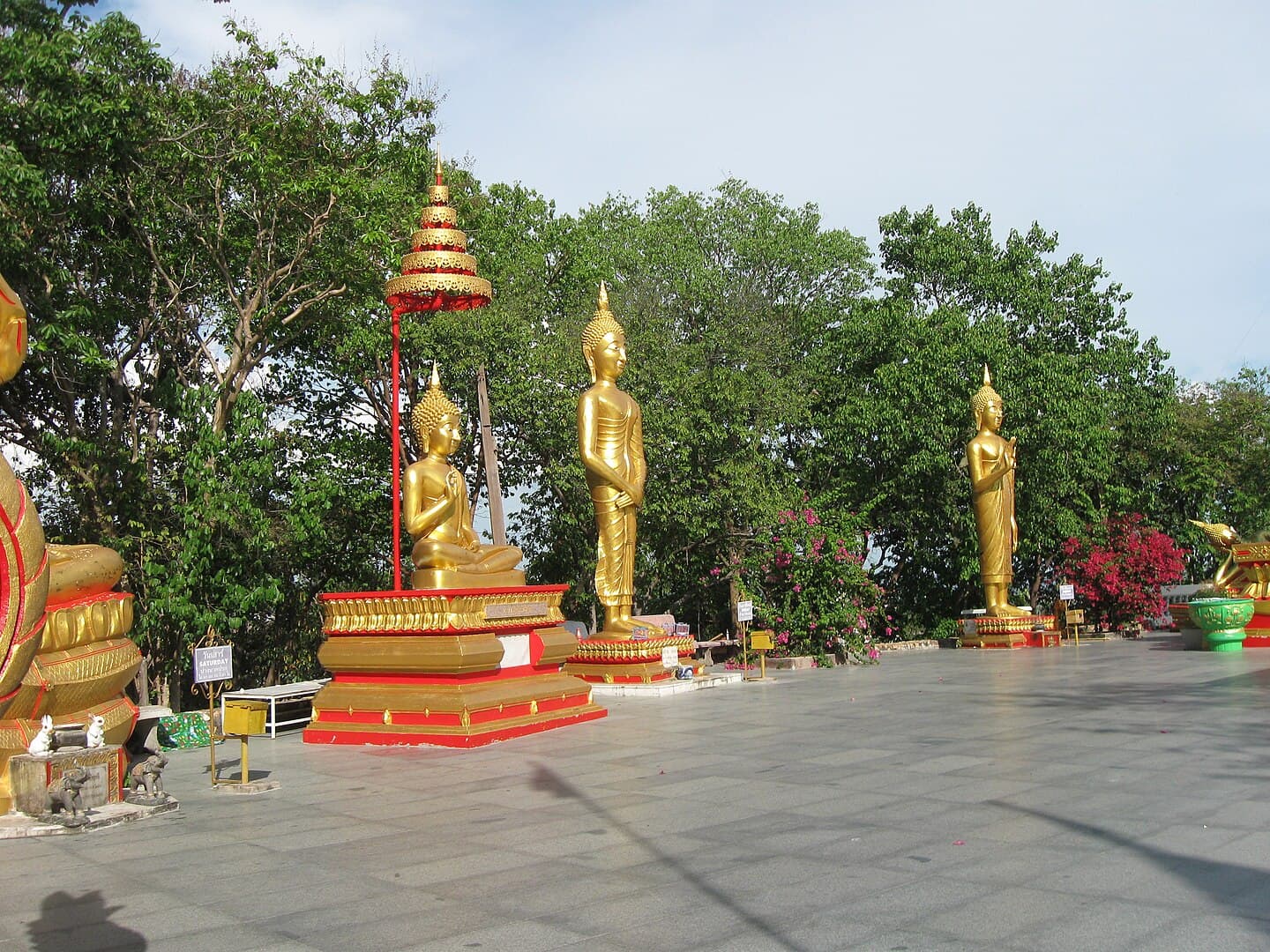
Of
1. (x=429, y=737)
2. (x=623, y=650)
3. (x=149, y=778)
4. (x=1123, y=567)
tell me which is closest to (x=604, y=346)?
(x=623, y=650)

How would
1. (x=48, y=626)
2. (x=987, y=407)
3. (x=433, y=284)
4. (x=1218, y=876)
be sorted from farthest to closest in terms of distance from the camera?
1. (x=987, y=407)
2. (x=433, y=284)
3. (x=48, y=626)
4. (x=1218, y=876)

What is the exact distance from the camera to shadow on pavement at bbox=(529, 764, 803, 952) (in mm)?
4262

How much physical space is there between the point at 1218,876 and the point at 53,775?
6.33 m

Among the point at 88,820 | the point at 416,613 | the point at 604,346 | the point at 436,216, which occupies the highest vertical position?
the point at 436,216

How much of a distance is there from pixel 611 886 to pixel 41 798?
3906 millimetres

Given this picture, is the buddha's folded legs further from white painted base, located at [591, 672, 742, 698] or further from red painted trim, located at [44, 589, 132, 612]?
red painted trim, located at [44, 589, 132, 612]

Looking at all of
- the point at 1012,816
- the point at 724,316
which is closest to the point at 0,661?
the point at 1012,816

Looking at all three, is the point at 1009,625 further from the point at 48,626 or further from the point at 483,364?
the point at 48,626

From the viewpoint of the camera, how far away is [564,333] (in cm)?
1914

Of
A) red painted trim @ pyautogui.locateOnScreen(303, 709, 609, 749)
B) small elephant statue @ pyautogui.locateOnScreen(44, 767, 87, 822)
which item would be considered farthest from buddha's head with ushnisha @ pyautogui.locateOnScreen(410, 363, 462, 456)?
small elephant statue @ pyautogui.locateOnScreen(44, 767, 87, 822)

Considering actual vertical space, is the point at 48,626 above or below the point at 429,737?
above

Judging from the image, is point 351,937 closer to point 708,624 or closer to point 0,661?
point 0,661

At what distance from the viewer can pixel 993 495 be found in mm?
22094

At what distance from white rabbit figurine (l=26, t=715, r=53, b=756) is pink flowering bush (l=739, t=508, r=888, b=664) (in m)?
12.0
